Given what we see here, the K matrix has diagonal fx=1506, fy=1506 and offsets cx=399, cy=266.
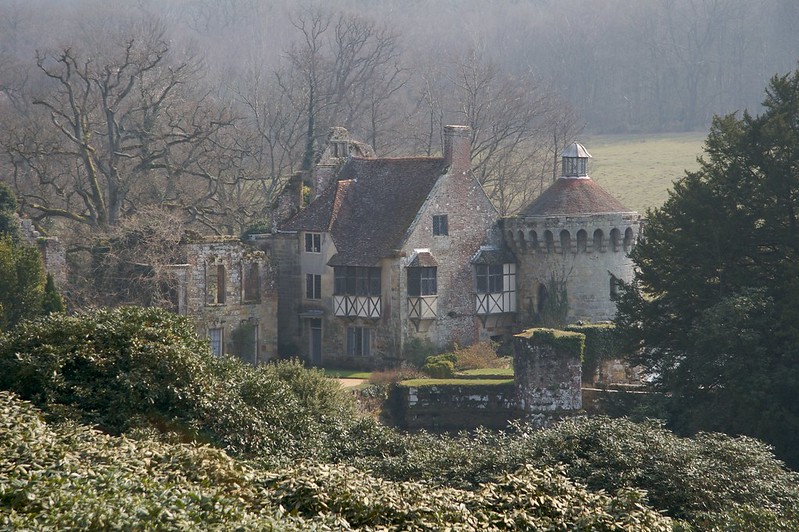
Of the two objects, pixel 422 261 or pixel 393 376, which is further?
pixel 422 261

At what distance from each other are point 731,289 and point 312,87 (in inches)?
1379

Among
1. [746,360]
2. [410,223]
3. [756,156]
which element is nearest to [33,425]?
[746,360]

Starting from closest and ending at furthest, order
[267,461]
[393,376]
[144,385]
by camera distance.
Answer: [267,461] → [144,385] → [393,376]

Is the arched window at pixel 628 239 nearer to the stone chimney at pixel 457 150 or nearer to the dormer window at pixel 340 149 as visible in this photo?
the stone chimney at pixel 457 150

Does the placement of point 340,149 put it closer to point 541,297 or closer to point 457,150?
point 457,150

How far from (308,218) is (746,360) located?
20.2 m

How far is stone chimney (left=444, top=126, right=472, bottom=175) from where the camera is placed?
5141cm

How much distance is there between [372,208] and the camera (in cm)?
5231

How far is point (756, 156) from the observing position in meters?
39.3

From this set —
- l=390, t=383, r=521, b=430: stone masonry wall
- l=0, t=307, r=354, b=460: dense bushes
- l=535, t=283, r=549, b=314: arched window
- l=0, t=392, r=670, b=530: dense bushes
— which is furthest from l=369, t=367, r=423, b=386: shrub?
l=0, t=392, r=670, b=530: dense bushes

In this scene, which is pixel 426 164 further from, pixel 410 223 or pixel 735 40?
Result: pixel 735 40

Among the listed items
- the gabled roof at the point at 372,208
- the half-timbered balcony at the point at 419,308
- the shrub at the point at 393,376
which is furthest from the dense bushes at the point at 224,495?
the gabled roof at the point at 372,208

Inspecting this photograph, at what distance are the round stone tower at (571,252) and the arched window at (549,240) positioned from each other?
0.03 metres

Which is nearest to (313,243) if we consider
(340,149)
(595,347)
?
(340,149)
